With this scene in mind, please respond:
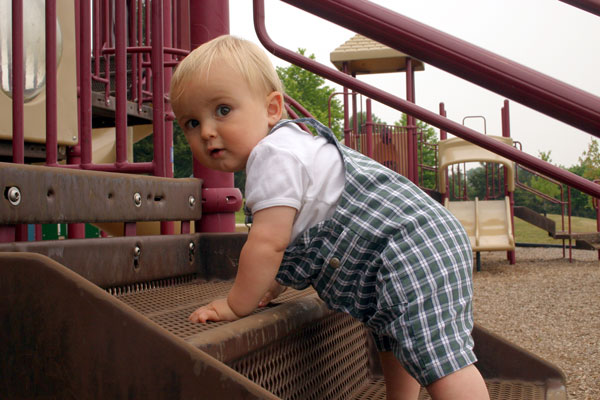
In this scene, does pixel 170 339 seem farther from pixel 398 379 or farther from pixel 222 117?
pixel 398 379

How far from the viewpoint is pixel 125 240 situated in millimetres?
1543

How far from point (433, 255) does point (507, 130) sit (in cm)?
834

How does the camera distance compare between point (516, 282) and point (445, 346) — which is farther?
point (516, 282)

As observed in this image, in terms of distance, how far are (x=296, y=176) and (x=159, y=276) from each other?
63 cm

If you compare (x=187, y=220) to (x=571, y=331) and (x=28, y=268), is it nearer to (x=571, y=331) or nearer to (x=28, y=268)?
(x=28, y=268)

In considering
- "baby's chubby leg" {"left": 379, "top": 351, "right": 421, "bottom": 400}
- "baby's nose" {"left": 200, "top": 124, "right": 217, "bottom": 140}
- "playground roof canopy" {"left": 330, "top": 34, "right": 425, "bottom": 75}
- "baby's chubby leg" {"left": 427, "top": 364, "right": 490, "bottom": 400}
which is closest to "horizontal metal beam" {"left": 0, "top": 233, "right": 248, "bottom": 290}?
"baby's nose" {"left": 200, "top": 124, "right": 217, "bottom": 140}

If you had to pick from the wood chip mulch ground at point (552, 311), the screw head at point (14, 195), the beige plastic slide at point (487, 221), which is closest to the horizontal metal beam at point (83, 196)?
the screw head at point (14, 195)

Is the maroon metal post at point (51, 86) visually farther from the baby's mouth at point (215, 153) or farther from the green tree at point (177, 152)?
the green tree at point (177, 152)

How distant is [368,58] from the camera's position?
10.6m

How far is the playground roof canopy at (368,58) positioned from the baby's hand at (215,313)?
957 centimetres

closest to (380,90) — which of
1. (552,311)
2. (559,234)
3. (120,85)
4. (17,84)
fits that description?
(120,85)

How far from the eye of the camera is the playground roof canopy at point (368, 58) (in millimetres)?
10586

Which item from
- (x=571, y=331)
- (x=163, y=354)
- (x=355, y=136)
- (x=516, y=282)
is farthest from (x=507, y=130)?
(x=163, y=354)

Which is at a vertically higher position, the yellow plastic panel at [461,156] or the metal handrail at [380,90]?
the metal handrail at [380,90]
